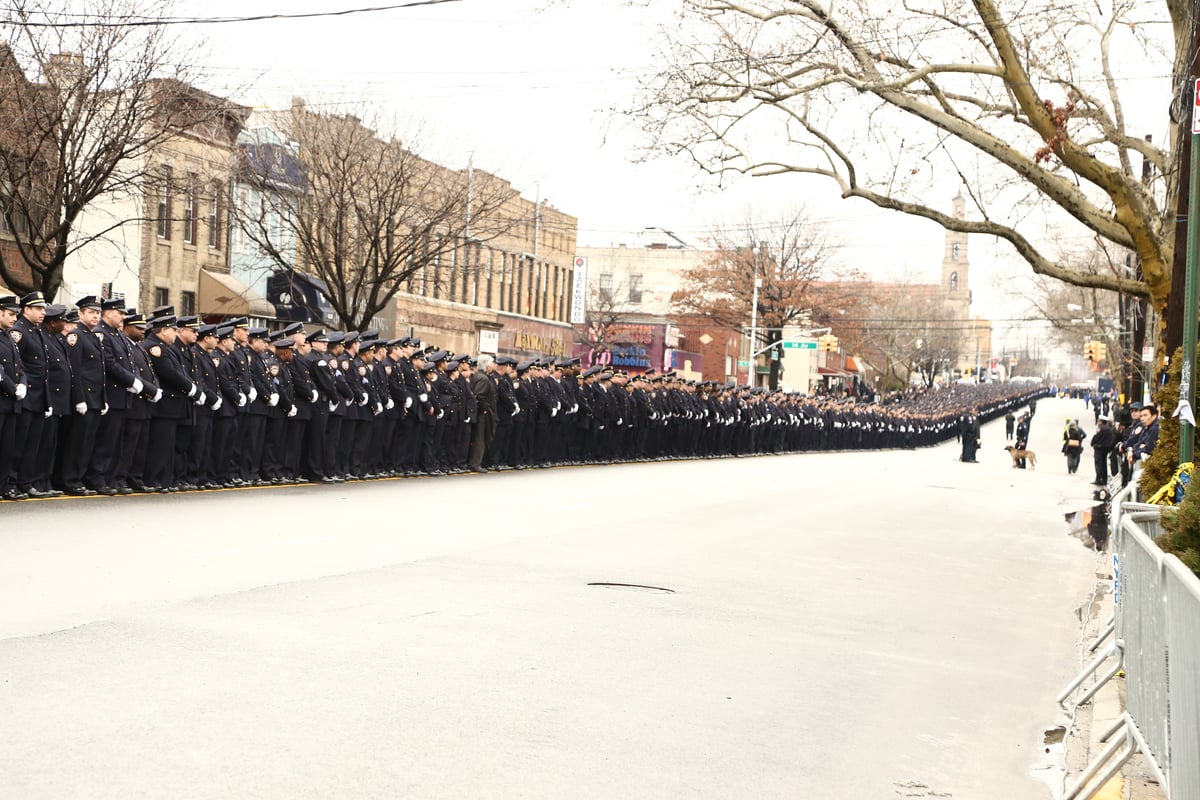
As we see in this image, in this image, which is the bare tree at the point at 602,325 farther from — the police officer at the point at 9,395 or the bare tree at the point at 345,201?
the police officer at the point at 9,395

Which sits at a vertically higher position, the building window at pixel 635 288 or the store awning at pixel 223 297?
the building window at pixel 635 288

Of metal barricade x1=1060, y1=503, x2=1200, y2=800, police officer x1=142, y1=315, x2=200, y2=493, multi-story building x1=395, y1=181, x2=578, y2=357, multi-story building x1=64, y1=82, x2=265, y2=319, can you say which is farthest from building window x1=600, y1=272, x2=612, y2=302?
metal barricade x1=1060, y1=503, x2=1200, y2=800

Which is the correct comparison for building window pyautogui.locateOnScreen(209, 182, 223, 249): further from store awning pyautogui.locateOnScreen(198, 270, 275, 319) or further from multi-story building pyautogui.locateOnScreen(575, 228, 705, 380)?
multi-story building pyautogui.locateOnScreen(575, 228, 705, 380)

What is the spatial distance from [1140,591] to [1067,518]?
19411 mm

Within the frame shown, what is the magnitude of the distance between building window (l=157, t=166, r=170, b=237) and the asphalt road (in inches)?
595

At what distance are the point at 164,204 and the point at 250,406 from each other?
65.1ft

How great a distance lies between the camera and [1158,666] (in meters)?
4.98

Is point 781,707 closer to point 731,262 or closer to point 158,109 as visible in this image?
point 158,109

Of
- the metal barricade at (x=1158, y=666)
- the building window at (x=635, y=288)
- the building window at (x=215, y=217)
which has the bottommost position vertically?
the metal barricade at (x=1158, y=666)

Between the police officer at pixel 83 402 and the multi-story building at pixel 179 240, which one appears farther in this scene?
the multi-story building at pixel 179 240

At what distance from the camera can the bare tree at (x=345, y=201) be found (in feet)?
119

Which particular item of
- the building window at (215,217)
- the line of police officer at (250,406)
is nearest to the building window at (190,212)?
the building window at (215,217)

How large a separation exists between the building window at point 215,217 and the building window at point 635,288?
60498mm

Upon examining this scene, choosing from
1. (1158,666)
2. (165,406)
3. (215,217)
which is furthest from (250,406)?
(215,217)
